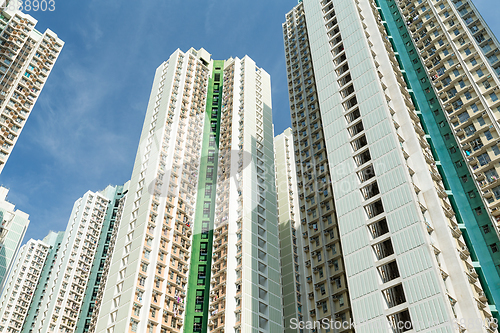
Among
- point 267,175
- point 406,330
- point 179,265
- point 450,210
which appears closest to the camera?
Result: point 406,330

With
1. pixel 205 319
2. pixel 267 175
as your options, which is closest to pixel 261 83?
pixel 267 175

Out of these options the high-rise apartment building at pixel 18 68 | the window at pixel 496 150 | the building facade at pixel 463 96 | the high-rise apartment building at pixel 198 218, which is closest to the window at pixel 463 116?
the building facade at pixel 463 96

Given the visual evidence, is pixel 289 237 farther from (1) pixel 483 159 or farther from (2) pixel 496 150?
(2) pixel 496 150

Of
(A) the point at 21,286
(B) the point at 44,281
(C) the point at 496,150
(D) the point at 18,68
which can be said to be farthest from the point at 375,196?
(A) the point at 21,286

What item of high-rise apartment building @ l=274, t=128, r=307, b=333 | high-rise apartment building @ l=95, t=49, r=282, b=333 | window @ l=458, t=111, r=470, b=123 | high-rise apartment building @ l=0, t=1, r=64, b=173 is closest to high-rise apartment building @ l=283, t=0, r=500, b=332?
window @ l=458, t=111, r=470, b=123

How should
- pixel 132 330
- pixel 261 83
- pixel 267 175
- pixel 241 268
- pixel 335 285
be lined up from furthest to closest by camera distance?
pixel 261 83, pixel 267 175, pixel 241 268, pixel 132 330, pixel 335 285

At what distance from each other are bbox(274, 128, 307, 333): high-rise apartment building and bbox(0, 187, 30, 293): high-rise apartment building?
45.8 metres

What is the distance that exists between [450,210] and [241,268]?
2654 centimetres

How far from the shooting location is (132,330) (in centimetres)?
5172

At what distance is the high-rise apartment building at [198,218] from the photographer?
55.3m

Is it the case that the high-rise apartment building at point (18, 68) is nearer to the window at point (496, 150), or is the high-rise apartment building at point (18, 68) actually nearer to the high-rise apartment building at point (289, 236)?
the high-rise apartment building at point (289, 236)

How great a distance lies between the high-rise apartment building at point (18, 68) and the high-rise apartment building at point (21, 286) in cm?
4948

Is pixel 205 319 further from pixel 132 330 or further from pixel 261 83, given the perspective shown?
pixel 261 83

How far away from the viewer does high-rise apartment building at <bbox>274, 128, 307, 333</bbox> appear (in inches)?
2603
